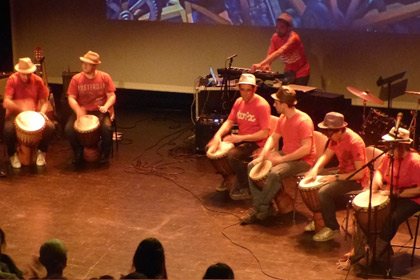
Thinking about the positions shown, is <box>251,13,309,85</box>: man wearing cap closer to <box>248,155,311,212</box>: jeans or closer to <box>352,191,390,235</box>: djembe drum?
<box>248,155,311,212</box>: jeans

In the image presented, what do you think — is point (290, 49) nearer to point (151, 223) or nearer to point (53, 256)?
point (151, 223)

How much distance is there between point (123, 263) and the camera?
6.19 m

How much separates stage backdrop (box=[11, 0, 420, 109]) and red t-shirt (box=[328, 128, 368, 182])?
12.2ft

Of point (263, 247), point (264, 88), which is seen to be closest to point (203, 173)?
point (264, 88)

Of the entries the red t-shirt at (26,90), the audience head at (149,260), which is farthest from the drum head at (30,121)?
the audience head at (149,260)

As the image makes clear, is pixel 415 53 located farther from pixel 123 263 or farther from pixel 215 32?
pixel 123 263

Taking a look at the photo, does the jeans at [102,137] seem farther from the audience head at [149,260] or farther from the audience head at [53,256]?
the audience head at [149,260]

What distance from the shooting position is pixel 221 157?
7.66 metres

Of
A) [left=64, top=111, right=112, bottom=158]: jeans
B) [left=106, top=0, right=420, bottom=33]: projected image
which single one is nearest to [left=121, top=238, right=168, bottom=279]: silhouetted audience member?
[left=64, top=111, right=112, bottom=158]: jeans

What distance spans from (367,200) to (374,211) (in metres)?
0.14

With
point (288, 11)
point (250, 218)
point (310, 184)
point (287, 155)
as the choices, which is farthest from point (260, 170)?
point (288, 11)

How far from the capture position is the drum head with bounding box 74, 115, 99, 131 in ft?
28.5

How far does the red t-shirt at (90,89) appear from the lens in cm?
895

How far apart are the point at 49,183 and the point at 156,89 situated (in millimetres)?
3760
